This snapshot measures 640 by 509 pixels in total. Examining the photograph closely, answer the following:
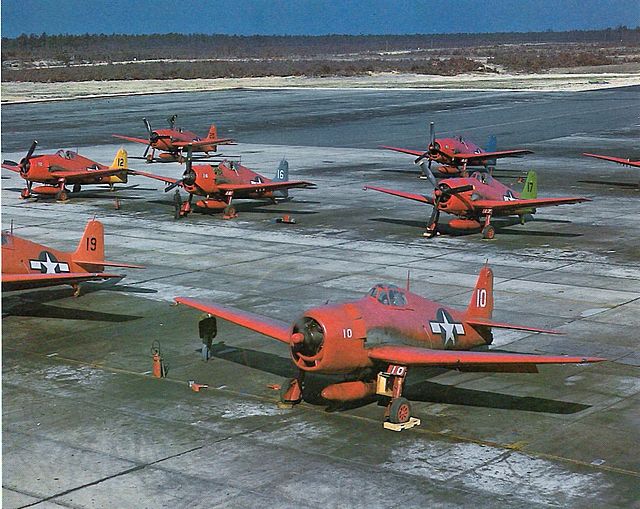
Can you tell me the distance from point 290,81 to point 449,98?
4183 centimetres

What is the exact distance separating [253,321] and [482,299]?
427cm

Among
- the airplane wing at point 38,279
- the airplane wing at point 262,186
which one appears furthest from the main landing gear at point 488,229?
the airplane wing at point 38,279

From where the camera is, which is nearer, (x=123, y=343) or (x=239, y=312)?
(x=239, y=312)

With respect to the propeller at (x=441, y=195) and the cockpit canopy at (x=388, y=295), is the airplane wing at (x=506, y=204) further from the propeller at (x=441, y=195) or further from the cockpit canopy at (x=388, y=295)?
the cockpit canopy at (x=388, y=295)

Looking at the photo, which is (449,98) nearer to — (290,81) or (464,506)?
(290,81)

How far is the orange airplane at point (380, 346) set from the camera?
57.6ft

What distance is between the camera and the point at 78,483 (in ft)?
51.7

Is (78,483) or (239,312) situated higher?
(239,312)

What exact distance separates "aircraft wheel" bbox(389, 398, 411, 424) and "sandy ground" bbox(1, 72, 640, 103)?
91116mm

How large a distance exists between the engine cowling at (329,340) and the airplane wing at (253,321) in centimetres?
104

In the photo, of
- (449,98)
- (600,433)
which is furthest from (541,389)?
(449,98)

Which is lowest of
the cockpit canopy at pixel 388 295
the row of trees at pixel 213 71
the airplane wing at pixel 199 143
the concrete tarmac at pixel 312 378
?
the concrete tarmac at pixel 312 378

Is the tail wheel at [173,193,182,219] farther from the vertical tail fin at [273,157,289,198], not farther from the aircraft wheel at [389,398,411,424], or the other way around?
the aircraft wheel at [389,398,411,424]

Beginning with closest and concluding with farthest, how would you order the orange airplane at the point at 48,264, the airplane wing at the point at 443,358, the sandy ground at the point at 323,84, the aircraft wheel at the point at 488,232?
the airplane wing at the point at 443,358 → the orange airplane at the point at 48,264 → the aircraft wheel at the point at 488,232 → the sandy ground at the point at 323,84
